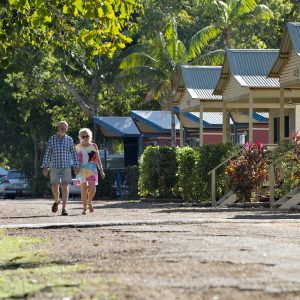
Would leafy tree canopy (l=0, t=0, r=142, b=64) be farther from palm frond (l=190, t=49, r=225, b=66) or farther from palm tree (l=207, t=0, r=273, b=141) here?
palm frond (l=190, t=49, r=225, b=66)

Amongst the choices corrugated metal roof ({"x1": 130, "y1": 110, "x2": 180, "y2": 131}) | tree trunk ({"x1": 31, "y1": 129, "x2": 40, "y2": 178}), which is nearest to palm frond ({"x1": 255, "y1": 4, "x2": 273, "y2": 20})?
corrugated metal roof ({"x1": 130, "y1": 110, "x2": 180, "y2": 131})

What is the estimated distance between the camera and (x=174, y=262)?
10.0 meters

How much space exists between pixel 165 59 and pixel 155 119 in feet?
9.32

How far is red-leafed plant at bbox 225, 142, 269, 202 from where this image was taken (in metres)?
26.4

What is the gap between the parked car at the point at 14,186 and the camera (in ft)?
172

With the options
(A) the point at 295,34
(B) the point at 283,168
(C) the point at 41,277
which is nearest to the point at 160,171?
(A) the point at 295,34

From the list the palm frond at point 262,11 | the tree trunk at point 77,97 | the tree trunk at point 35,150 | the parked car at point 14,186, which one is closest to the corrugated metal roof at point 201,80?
the palm frond at point 262,11

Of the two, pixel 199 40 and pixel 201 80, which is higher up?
pixel 199 40

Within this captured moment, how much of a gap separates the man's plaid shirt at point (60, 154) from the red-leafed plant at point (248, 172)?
615 cm

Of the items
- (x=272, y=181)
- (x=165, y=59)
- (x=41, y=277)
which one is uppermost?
(x=165, y=59)

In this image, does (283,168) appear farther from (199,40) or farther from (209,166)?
(199,40)

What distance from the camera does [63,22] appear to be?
17.7m

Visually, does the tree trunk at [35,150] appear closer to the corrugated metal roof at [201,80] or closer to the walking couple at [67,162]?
the corrugated metal roof at [201,80]

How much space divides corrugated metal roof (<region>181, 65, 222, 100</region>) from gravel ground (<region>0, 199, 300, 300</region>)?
2108cm
